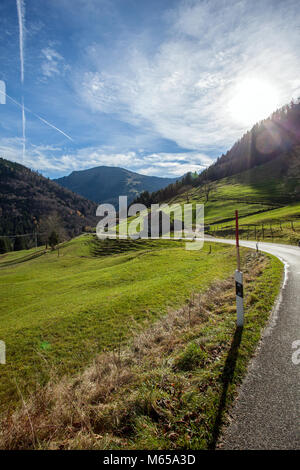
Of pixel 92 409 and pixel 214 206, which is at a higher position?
pixel 214 206

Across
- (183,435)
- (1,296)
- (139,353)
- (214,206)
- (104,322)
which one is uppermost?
(214,206)

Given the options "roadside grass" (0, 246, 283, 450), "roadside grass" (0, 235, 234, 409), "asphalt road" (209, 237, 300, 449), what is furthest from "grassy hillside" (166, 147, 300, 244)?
"roadside grass" (0, 246, 283, 450)

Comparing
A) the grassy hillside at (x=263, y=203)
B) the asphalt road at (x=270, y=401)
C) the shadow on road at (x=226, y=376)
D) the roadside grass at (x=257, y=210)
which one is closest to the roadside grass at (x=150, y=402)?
the shadow on road at (x=226, y=376)

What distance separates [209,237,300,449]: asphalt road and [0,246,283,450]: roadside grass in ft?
0.71

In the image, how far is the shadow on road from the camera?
11.1 ft

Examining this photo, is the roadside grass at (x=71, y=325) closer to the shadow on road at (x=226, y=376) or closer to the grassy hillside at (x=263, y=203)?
the shadow on road at (x=226, y=376)

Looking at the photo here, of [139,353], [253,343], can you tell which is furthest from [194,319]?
[253,343]

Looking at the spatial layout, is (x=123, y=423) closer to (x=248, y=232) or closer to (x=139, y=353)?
(x=139, y=353)

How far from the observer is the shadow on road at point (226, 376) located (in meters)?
3.37

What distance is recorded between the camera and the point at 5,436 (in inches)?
145

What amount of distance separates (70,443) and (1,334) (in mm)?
13727

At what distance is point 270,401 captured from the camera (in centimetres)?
392

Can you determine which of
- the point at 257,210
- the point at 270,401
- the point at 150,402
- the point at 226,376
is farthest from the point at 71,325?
the point at 257,210

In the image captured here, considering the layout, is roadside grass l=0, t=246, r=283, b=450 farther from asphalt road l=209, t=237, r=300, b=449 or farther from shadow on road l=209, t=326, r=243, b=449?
asphalt road l=209, t=237, r=300, b=449
